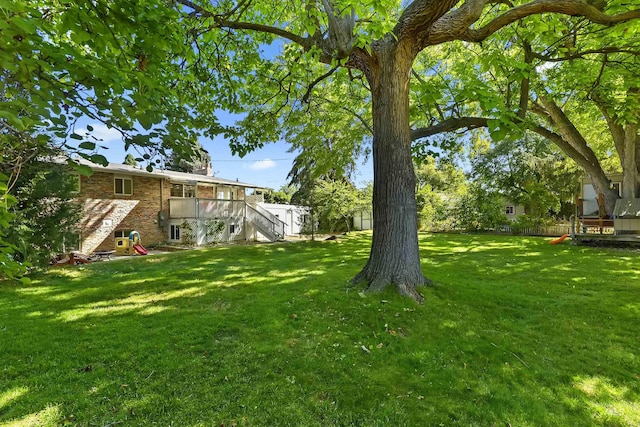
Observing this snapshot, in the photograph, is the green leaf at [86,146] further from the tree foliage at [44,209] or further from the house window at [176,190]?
the house window at [176,190]

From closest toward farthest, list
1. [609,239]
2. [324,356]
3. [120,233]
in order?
[324,356]
[609,239]
[120,233]

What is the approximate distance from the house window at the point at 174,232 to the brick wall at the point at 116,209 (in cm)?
38

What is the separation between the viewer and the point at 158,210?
17.6 metres

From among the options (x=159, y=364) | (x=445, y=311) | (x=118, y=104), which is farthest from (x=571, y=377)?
(x=118, y=104)

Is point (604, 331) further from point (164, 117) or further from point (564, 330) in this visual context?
point (164, 117)

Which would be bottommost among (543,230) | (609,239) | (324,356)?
(324,356)

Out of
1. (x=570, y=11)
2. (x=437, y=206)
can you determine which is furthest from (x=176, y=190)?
(x=437, y=206)

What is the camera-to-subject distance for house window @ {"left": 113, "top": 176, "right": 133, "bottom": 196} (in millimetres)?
15703

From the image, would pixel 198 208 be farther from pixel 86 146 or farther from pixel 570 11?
pixel 570 11

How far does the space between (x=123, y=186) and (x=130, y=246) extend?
3435 millimetres

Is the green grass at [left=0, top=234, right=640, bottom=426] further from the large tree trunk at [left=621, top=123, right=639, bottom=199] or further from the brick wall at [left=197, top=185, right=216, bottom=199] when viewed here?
the brick wall at [left=197, top=185, right=216, bottom=199]

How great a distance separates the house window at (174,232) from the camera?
59.6 ft

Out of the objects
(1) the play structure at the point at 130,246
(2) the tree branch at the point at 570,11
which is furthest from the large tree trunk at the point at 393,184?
(1) the play structure at the point at 130,246

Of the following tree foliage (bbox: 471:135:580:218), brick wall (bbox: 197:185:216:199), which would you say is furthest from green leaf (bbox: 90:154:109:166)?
tree foliage (bbox: 471:135:580:218)
